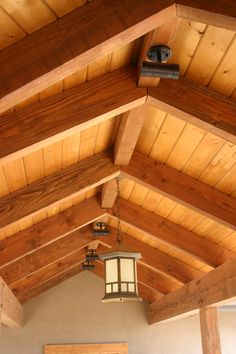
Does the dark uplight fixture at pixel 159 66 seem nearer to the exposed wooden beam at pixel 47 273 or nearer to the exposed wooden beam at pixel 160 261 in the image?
the exposed wooden beam at pixel 160 261

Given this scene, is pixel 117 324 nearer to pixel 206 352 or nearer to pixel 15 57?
pixel 206 352

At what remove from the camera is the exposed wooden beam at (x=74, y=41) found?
1.84 metres

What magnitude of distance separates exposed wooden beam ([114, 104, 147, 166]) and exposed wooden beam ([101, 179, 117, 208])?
0.55m

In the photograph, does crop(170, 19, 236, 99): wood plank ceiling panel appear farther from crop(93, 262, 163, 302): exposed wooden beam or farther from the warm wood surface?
the warm wood surface

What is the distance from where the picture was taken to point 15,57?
1.93 m

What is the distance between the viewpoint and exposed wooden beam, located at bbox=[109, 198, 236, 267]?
4750 millimetres

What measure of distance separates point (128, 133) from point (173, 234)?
2027 mm

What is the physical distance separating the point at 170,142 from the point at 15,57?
1850mm

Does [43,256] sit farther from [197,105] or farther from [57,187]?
[197,105]

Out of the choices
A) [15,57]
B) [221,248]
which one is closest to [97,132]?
[15,57]

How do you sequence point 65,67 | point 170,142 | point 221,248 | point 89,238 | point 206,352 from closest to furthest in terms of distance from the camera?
point 65,67
point 170,142
point 221,248
point 206,352
point 89,238

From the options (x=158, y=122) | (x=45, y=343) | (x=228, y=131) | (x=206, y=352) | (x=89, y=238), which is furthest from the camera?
(x=45, y=343)

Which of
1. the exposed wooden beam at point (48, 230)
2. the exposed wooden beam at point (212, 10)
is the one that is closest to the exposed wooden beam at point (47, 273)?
the exposed wooden beam at point (48, 230)

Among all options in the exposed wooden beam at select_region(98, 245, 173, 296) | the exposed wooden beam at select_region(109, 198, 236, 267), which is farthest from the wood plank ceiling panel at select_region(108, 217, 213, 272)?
the exposed wooden beam at select_region(98, 245, 173, 296)
